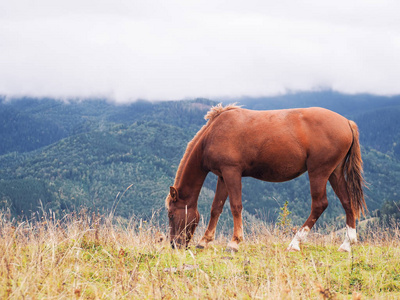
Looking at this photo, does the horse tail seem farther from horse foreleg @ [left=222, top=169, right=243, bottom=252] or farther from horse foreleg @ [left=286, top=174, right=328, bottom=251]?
horse foreleg @ [left=222, top=169, right=243, bottom=252]

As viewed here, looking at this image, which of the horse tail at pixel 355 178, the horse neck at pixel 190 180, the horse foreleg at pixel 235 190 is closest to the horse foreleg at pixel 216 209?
the horse neck at pixel 190 180

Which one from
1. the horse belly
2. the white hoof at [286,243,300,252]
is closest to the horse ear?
the horse belly

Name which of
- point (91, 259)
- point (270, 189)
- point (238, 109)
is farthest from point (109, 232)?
point (270, 189)

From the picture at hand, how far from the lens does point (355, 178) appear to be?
7.03 meters

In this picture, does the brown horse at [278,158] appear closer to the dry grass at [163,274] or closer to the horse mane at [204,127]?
the horse mane at [204,127]

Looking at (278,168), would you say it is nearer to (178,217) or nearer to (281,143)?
(281,143)

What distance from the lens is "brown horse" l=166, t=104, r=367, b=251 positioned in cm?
668

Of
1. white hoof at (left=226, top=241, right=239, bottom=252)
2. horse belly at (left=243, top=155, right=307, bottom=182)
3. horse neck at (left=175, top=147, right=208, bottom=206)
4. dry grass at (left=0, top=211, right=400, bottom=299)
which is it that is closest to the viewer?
dry grass at (left=0, top=211, right=400, bottom=299)

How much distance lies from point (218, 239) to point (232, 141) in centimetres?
222

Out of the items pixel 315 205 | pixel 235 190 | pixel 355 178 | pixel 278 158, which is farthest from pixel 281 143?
pixel 355 178

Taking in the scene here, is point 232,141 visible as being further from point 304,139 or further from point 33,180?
point 33,180

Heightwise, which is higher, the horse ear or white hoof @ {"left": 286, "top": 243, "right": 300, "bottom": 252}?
the horse ear

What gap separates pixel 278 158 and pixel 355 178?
156 cm

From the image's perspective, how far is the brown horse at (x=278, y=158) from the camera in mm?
6684
